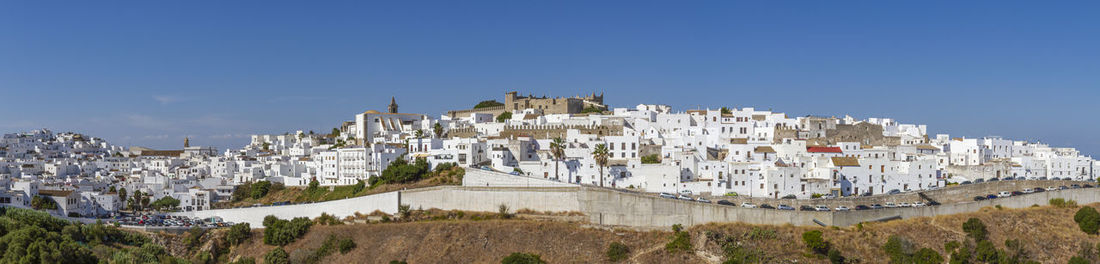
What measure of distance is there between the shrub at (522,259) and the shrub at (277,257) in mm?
11685

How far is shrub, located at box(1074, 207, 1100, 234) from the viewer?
36531 millimetres

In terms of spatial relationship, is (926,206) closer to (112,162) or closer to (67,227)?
(67,227)

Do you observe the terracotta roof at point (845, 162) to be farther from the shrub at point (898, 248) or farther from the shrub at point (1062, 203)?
the shrub at point (898, 248)

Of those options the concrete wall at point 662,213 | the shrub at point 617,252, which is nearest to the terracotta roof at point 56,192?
the concrete wall at point 662,213

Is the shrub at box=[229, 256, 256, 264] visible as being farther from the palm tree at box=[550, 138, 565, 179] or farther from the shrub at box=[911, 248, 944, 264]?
the shrub at box=[911, 248, 944, 264]

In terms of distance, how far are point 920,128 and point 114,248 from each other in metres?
50.6

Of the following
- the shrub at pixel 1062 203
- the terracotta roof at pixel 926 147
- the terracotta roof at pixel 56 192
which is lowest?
the terracotta roof at pixel 56 192

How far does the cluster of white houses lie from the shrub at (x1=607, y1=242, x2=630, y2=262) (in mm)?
7800

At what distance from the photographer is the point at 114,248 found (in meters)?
43.8

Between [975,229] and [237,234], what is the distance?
35374 mm

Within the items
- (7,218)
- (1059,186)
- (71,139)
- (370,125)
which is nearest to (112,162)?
(71,139)

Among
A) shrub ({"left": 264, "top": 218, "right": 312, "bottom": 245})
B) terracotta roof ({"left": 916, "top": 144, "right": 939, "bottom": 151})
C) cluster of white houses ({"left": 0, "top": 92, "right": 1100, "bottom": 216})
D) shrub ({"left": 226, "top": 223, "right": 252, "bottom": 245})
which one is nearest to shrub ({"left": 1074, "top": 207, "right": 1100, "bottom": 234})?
cluster of white houses ({"left": 0, "top": 92, "right": 1100, "bottom": 216})

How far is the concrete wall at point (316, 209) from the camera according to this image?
1807 inches

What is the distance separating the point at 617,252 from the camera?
115 ft
